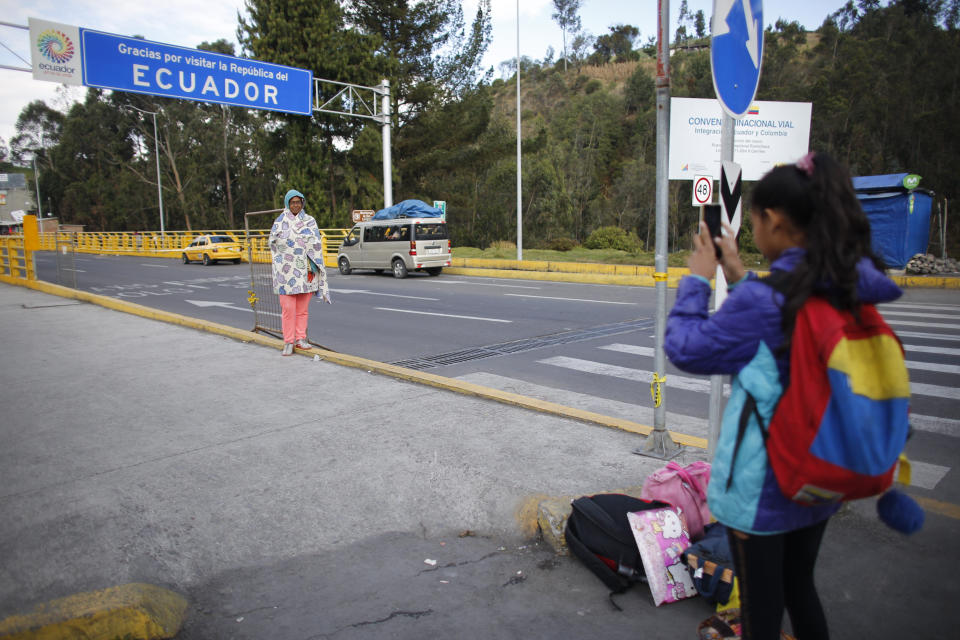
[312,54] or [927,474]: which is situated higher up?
[312,54]

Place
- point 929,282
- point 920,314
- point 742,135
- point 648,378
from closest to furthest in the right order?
point 648,378 < point 920,314 < point 742,135 < point 929,282

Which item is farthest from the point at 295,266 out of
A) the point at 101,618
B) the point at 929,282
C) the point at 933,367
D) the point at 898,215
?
the point at 898,215

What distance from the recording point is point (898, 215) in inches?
663

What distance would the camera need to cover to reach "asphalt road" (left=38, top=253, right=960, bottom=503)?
5.60 m

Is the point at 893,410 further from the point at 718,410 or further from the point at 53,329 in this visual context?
the point at 53,329

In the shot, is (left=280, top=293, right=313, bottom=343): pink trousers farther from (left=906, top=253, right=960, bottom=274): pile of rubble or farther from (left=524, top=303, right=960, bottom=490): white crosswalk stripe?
(left=906, top=253, right=960, bottom=274): pile of rubble

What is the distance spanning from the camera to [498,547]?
325 centimetres

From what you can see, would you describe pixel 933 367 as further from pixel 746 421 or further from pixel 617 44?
pixel 617 44

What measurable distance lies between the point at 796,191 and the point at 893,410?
→ 1.96 feet

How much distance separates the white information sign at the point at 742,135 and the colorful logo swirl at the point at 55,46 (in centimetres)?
1581

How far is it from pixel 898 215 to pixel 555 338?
13.0 meters

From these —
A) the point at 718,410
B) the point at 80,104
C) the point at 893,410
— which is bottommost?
the point at 718,410

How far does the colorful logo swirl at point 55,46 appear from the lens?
16.5 metres

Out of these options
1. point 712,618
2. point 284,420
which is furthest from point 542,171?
point 712,618
